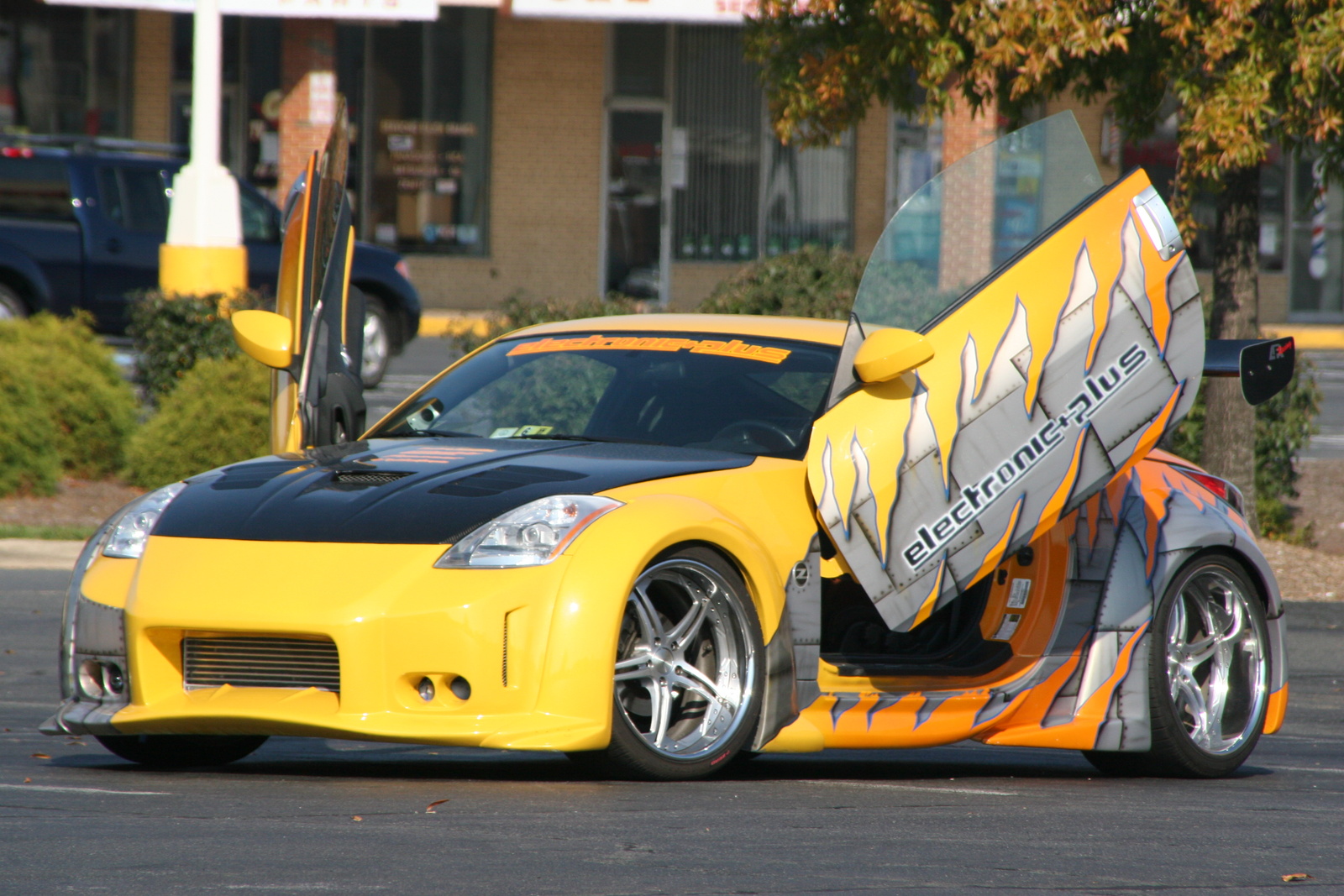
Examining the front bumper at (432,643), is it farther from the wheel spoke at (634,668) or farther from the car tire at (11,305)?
the car tire at (11,305)

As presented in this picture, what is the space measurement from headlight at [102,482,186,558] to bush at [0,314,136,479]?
27.8 ft

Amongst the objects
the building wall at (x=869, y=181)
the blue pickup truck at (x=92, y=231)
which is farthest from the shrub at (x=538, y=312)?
the building wall at (x=869, y=181)

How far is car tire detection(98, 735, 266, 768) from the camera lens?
18.7 ft

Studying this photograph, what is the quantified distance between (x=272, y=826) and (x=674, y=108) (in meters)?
26.6

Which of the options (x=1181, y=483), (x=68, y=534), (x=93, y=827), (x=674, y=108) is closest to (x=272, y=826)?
(x=93, y=827)

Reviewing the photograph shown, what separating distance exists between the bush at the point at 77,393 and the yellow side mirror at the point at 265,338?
302 inches

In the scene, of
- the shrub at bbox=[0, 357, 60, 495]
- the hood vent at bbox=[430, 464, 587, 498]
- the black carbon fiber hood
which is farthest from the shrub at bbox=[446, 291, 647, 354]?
the hood vent at bbox=[430, 464, 587, 498]

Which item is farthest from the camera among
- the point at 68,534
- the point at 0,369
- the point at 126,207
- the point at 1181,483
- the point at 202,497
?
the point at 126,207

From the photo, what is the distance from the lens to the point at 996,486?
574cm

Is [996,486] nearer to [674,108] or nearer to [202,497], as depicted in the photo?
[202,497]

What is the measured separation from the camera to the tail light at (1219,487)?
22.3 feet

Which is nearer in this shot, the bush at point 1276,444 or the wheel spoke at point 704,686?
the wheel spoke at point 704,686

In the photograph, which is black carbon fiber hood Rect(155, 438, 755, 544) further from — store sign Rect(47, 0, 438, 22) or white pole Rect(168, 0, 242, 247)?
store sign Rect(47, 0, 438, 22)

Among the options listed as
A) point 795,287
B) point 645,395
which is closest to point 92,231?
point 795,287
